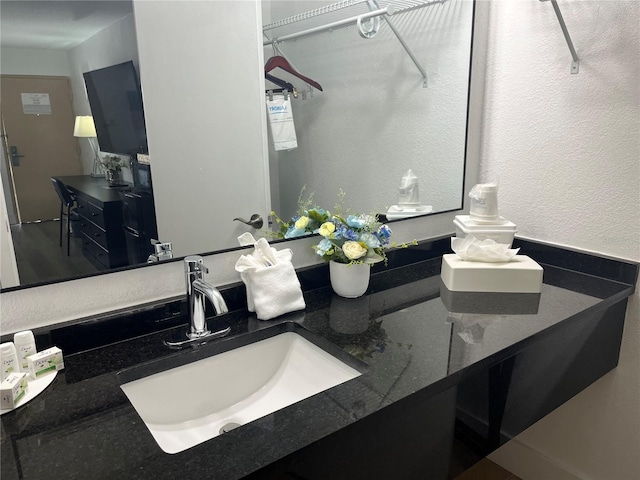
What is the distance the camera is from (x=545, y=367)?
124 centimetres

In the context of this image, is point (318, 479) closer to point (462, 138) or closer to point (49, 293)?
point (49, 293)

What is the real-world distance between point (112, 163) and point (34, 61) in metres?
0.25

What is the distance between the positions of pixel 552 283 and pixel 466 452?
676mm

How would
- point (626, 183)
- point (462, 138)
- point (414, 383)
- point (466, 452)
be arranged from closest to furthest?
point (414, 383) → point (466, 452) → point (626, 183) → point (462, 138)

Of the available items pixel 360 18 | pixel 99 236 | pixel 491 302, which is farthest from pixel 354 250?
pixel 360 18

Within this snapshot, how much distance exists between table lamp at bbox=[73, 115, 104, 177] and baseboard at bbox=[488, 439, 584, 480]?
1.72 meters

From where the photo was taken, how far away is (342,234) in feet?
4.34

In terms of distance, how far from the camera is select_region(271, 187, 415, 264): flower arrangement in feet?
4.32

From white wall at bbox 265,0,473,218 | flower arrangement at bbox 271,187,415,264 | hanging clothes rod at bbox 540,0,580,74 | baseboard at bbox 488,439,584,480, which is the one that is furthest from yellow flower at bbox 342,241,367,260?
baseboard at bbox 488,439,584,480

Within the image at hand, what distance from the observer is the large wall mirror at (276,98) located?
111cm

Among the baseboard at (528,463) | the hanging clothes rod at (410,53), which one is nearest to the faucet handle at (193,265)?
the hanging clothes rod at (410,53)

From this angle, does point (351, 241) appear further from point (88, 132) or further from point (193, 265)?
point (88, 132)

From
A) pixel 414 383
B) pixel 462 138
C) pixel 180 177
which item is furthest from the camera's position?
pixel 462 138

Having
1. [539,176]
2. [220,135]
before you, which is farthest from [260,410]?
[539,176]
